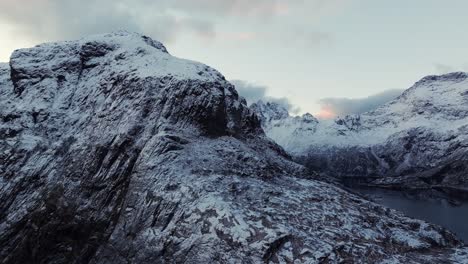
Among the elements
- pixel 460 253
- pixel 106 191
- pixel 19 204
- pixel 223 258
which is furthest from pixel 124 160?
pixel 460 253

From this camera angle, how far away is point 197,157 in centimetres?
2975

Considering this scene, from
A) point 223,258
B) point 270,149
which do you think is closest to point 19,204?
point 223,258

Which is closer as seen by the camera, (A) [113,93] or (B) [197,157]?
(B) [197,157]

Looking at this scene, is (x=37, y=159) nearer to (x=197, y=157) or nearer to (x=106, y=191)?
(x=106, y=191)

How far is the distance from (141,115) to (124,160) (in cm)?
380

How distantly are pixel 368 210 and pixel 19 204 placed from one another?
22.6m

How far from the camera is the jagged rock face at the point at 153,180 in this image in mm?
23609

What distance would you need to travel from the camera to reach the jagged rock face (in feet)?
77.5

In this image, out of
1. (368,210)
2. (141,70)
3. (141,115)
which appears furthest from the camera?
(141,70)

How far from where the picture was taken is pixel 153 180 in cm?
2811

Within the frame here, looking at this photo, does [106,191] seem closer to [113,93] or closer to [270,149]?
[113,93]

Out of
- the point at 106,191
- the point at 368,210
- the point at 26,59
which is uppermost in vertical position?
the point at 26,59

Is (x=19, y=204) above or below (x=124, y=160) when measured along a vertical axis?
below

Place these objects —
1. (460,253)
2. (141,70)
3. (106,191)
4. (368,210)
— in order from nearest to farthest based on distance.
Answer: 1. (460,253)
2. (368,210)
3. (106,191)
4. (141,70)
